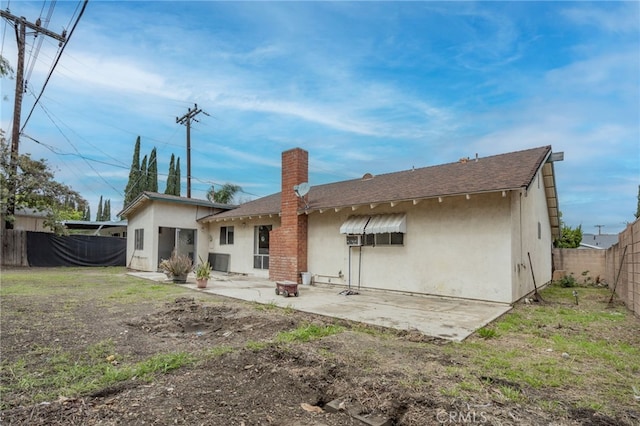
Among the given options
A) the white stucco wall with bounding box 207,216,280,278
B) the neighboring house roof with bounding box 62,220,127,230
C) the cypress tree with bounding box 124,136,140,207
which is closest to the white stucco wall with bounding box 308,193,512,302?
the white stucco wall with bounding box 207,216,280,278

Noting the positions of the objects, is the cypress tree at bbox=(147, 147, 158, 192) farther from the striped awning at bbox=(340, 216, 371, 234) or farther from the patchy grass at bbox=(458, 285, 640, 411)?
the patchy grass at bbox=(458, 285, 640, 411)

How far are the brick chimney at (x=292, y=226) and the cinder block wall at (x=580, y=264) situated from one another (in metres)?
10.9

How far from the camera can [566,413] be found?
105 inches

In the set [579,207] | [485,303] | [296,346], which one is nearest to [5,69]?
[296,346]

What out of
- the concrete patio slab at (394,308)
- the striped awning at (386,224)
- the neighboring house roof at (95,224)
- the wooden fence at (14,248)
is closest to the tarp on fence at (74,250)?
the wooden fence at (14,248)

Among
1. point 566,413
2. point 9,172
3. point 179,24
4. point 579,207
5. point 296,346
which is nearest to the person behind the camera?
point 566,413

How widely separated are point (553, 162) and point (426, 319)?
7779mm

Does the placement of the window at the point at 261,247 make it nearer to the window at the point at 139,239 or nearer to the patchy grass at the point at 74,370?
the window at the point at 139,239

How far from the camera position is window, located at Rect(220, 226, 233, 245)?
15961mm

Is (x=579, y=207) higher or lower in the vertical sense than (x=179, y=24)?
lower

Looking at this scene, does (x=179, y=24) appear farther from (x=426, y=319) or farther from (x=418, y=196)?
(x=426, y=319)

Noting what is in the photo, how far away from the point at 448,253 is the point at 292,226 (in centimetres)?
529

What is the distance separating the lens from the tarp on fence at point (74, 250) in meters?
17.2

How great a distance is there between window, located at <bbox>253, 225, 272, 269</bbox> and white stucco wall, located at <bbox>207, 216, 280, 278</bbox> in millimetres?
165
